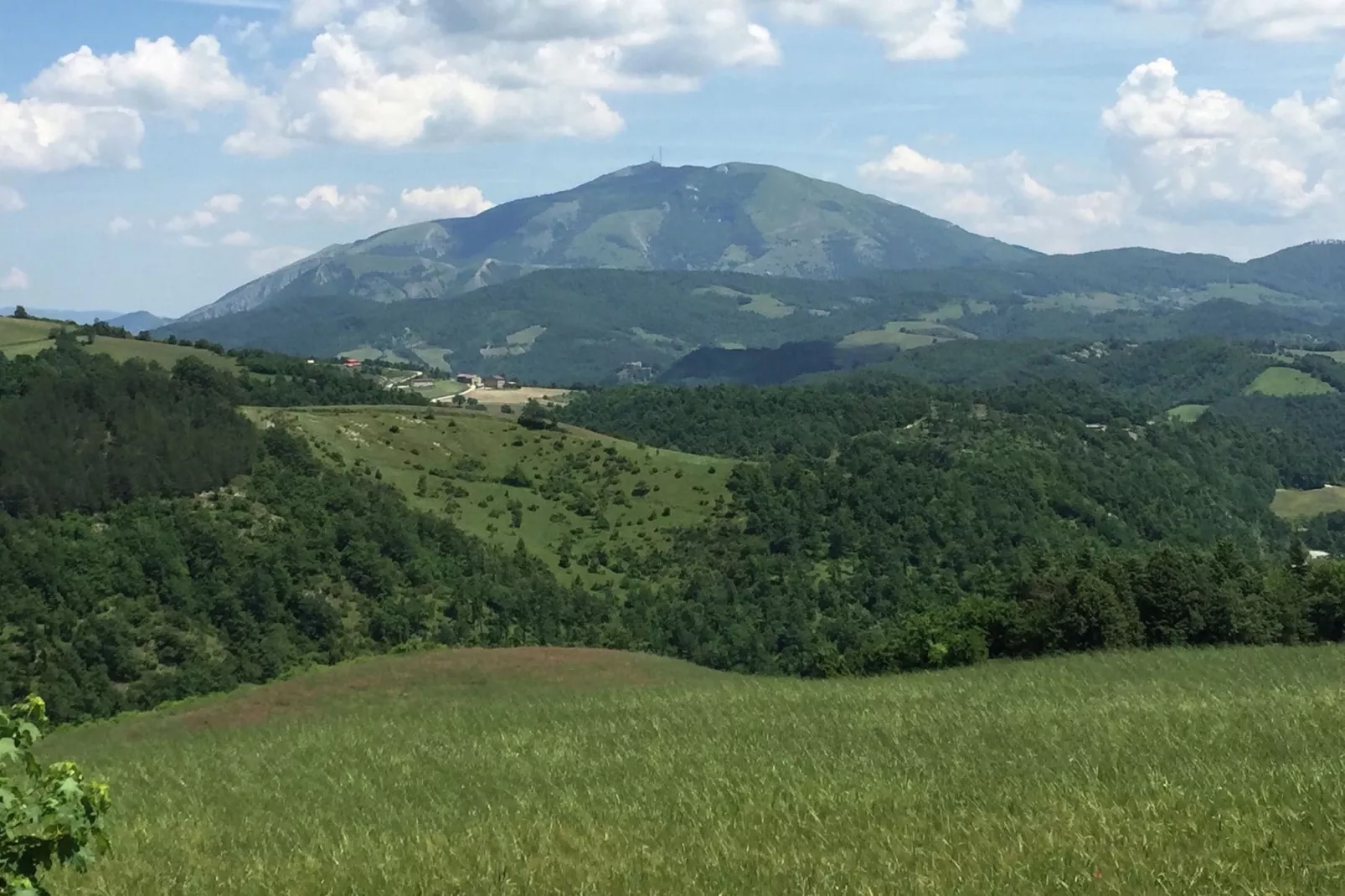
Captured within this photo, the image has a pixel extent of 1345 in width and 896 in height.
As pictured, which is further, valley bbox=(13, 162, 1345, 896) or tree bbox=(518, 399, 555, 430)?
tree bbox=(518, 399, 555, 430)

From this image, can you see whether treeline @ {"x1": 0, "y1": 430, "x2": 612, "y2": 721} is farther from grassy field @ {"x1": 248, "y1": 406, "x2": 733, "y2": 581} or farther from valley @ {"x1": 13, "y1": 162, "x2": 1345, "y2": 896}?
grassy field @ {"x1": 248, "y1": 406, "x2": 733, "y2": 581}

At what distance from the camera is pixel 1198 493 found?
650 feet

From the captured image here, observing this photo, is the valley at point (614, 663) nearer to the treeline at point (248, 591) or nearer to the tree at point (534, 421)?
the treeline at point (248, 591)

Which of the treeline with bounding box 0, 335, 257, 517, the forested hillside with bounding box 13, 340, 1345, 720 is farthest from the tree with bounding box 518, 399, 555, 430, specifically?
the treeline with bounding box 0, 335, 257, 517

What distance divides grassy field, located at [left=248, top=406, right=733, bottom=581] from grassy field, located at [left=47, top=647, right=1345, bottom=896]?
10041 centimetres

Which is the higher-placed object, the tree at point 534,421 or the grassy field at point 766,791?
the grassy field at point 766,791

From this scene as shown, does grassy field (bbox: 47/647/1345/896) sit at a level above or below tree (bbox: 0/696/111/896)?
below

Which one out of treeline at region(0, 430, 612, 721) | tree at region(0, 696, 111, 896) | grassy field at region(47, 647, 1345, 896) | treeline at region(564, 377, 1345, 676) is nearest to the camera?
tree at region(0, 696, 111, 896)

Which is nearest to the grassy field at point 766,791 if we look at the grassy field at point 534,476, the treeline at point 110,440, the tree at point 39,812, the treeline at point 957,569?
the tree at point 39,812

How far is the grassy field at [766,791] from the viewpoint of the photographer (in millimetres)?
14227

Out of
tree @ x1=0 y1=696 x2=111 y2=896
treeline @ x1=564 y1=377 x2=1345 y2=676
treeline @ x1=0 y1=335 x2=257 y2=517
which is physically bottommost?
treeline @ x1=564 y1=377 x2=1345 y2=676

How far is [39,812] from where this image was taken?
970cm

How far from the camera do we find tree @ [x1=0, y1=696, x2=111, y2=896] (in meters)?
9.77

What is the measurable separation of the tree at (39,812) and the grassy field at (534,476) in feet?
417
